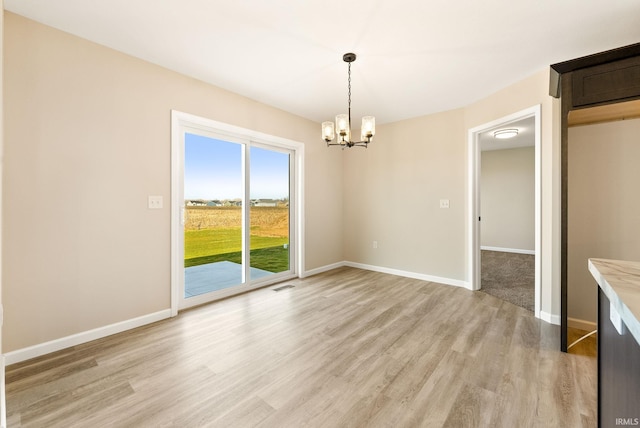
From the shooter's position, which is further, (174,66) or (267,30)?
(174,66)

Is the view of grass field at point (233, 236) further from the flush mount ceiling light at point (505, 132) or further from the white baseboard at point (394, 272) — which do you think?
the flush mount ceiling light at point (505, 132)

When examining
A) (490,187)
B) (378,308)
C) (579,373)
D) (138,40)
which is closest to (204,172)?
(138,40)

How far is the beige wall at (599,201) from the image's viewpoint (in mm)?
2393

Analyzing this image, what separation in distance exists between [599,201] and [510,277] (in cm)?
233

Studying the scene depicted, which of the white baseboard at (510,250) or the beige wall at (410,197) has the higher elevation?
the beige wall at (410,197)

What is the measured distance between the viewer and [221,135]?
3467 millimetres

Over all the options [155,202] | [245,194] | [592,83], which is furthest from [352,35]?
[155,202]

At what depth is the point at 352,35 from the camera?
230 cm

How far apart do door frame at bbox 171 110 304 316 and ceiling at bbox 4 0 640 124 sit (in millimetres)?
529

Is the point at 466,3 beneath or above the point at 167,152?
above

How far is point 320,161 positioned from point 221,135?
185cm

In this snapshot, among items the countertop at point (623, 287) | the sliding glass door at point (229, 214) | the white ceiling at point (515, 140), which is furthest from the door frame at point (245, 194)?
the white ceiling at point (515, 140)

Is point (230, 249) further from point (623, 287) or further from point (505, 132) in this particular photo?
point (505, 132)

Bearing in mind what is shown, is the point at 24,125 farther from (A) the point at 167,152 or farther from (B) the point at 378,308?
(B) the point at 378,308
